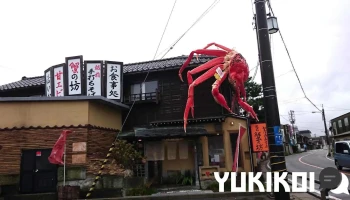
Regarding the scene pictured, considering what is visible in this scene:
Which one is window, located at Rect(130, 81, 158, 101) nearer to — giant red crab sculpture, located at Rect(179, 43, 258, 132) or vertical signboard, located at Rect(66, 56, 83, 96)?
vertical signboard, located at Rect(66, 56, 83, 96)

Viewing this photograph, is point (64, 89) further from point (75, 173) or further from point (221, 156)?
point (221, 156)

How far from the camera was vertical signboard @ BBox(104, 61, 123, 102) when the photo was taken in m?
17.1

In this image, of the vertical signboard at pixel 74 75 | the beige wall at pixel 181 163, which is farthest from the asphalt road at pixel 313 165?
the vertical signboard at pixel 74 75

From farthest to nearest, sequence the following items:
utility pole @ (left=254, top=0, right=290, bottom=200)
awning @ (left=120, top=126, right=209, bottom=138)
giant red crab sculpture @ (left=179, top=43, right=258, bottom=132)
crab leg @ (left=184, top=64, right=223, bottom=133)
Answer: awning @ (left=120, top=126, right=209, bottom=138) < giant red crab sculpture @ (left=179, top=43, right=258, bottom=132) < crab leg @ (left=184, top=64, right=223, bottom=133) < utility pole @ (left=254, top=0, right=290, bottom=200)

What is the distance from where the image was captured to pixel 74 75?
55.1 ft

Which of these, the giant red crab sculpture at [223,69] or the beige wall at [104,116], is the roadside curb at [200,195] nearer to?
the giant red crab sculpture at [223,69]

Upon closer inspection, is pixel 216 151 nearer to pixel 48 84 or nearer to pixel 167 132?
pixel 167 132

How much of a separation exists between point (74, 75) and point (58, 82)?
4.07 ft

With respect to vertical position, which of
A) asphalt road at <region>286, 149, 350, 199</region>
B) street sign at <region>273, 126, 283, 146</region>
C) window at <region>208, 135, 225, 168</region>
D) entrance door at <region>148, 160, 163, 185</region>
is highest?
street sign at <region>273, 126, 283, 146</region>

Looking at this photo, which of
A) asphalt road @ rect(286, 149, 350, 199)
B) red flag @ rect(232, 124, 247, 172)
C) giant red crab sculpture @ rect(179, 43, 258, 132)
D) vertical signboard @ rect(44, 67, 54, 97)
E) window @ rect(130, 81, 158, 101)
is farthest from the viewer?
window @ rect(130, 81, 158, 101)

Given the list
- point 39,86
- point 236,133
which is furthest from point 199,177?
point 39,86

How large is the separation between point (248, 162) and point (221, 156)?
2029mm

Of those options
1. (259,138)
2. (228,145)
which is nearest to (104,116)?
(228,145)

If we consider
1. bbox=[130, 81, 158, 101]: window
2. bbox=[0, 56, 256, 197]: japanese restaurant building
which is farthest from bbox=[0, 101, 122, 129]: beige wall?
bbox=[130, 81, 158, 101]: window
